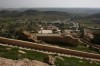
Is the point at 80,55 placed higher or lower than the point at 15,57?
lower

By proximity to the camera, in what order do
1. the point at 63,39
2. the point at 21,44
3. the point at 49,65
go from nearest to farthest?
the point at 49,65 < the point at 21,44 < the point at 63,39

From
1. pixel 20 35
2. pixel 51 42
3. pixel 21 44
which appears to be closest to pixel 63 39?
pixel 51 42

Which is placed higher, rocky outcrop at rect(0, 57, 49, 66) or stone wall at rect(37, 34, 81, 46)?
rocky outcrop at rect(0, 57, 49, 66)

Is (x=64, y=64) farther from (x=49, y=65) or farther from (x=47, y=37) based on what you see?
(x=47, y=37)

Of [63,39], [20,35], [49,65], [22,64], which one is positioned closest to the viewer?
[22,64]

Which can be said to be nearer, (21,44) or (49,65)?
(49,65)

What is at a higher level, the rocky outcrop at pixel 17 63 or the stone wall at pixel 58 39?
the rocky outcrop at pixel 17 63

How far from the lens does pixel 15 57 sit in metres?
11.1

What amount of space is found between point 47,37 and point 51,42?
974mm

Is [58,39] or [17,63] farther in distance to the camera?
[58,39]

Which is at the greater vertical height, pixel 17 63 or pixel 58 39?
pixel 17 63

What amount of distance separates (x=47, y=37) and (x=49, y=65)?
1160 centimetres

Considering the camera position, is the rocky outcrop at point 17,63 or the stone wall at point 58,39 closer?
the rocky outcrop at point 17,63

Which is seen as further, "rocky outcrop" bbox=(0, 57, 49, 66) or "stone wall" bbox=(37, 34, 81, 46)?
"stone wall" bbox=(37, 34, 81, 46)
